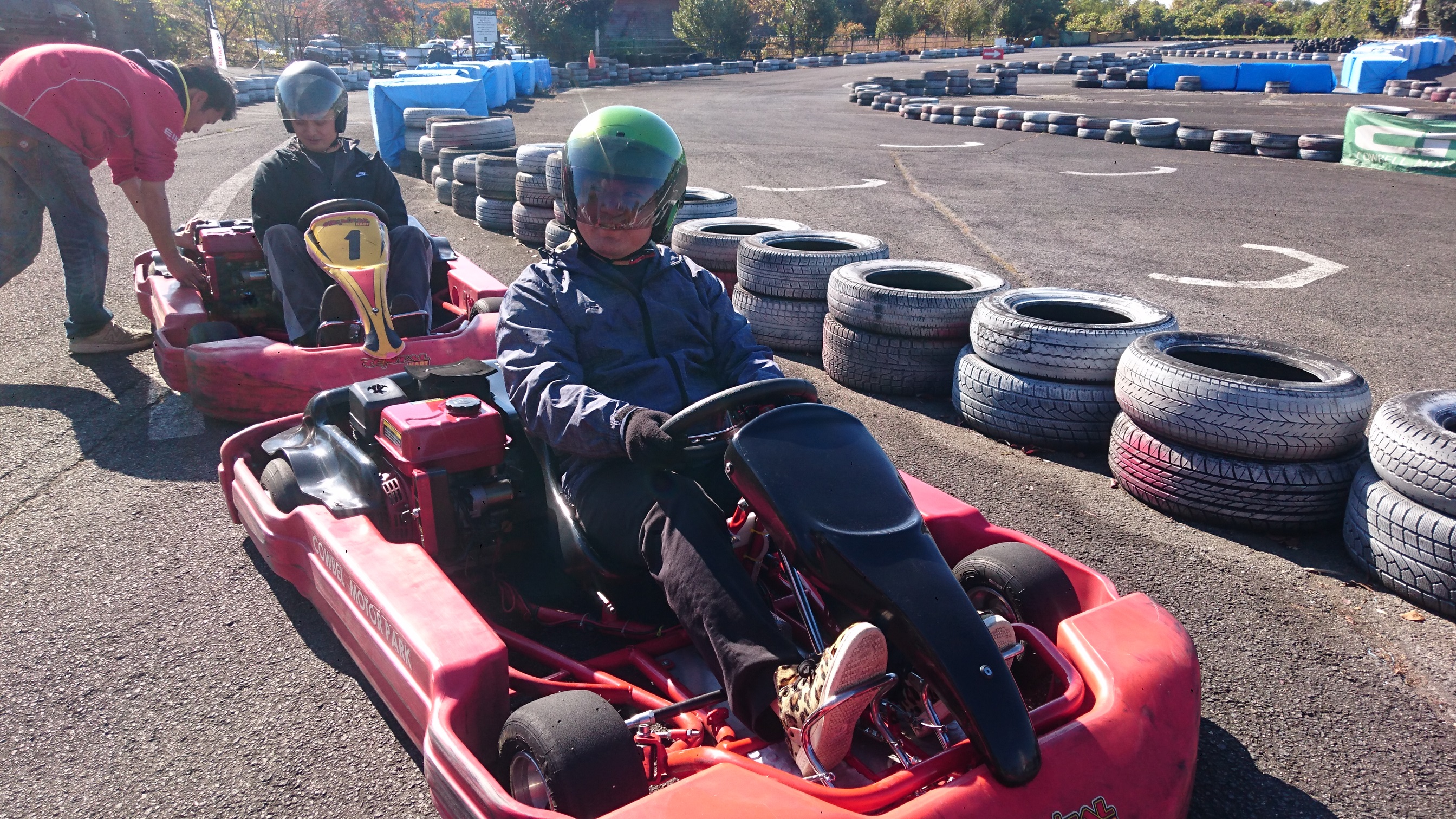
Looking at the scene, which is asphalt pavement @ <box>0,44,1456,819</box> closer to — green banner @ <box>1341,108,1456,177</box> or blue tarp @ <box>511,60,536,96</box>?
green banner @ <box>1341,108,1456,177</box>

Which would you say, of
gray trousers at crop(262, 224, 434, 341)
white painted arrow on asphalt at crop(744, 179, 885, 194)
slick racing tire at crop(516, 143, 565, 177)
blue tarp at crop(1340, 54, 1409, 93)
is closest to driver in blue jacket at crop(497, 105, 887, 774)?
gray trousers at crop(262, 224, 434, 341)

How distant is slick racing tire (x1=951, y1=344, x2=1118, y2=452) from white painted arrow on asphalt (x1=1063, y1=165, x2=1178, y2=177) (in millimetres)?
8295

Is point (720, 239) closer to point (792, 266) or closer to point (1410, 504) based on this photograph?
point (792, 266)

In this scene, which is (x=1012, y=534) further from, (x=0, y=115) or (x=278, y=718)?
(x=0, y=115)

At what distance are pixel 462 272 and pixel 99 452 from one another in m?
1.90

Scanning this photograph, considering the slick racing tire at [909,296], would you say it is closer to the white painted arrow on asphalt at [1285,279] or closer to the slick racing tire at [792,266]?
the slick racing tire at [792,266]

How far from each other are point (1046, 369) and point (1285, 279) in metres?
3.98

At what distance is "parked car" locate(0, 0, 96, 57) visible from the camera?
16469mm

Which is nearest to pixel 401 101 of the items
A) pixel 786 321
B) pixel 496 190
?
pixel 496 190

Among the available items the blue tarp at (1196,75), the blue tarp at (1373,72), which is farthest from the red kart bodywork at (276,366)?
the blue tarp at (1373,72)

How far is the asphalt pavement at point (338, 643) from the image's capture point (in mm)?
2262

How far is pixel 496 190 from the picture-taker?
8336 mm

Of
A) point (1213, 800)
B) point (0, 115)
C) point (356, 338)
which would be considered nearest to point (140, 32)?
point (0, 115)

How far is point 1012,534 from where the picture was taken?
255 cm
